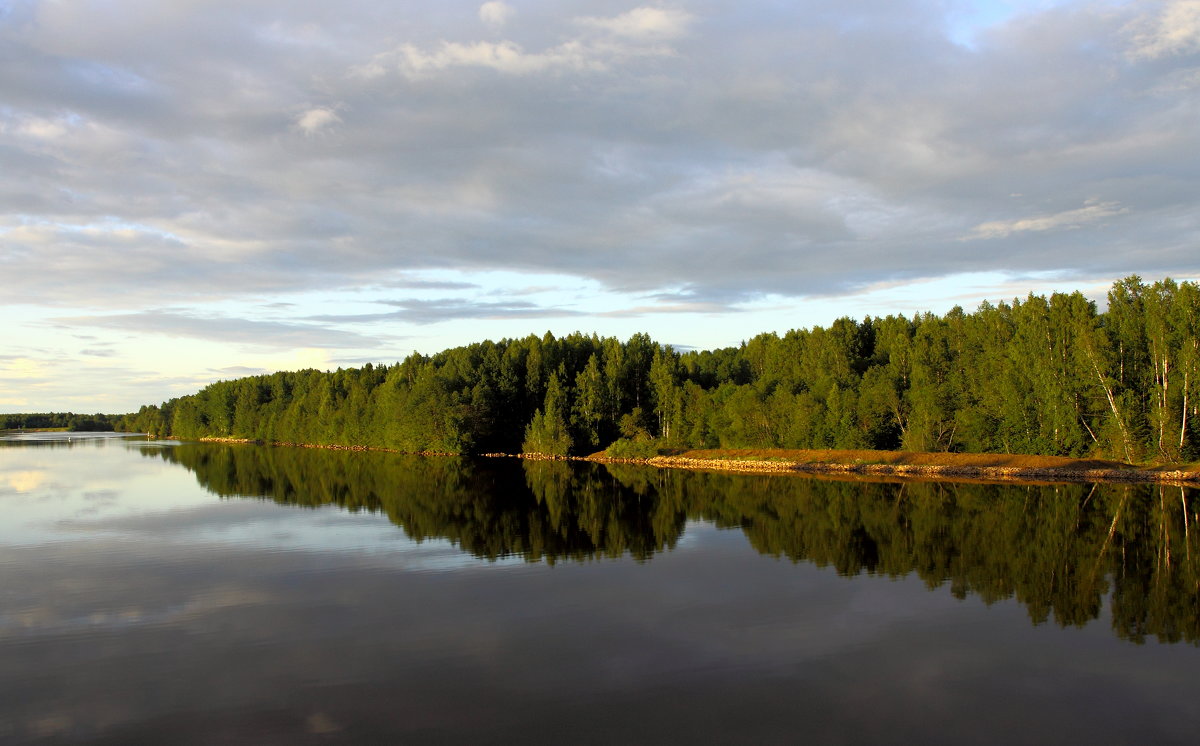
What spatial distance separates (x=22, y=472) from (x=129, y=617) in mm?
59804

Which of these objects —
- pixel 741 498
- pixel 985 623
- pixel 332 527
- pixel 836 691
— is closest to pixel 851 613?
pixel 985 623

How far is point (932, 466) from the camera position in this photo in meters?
60.8

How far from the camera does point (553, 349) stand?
105 metres

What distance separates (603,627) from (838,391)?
61.4m

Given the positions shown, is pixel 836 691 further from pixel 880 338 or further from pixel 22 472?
pixel 880 338

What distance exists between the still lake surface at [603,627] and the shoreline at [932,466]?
17.6 meters

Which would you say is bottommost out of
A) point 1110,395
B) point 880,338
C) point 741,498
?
point 741,498

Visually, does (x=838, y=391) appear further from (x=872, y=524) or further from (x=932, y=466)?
(x=872, y=524)

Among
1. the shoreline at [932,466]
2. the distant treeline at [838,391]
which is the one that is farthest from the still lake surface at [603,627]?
the distant treeline at [838,391]

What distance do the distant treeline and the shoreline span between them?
9.69 feet

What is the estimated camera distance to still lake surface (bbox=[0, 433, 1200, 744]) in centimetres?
1284

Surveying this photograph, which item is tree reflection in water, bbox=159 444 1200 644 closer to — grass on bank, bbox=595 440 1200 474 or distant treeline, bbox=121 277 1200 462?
grass on bank, bbox=595 440 1200 474

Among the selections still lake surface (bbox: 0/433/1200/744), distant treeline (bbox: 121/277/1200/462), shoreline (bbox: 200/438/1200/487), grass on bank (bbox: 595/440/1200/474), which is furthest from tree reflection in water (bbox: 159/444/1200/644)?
distant treeline (bbox: 121/277/1200/462)

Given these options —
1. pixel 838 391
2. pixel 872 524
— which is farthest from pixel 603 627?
pixel 838 391
